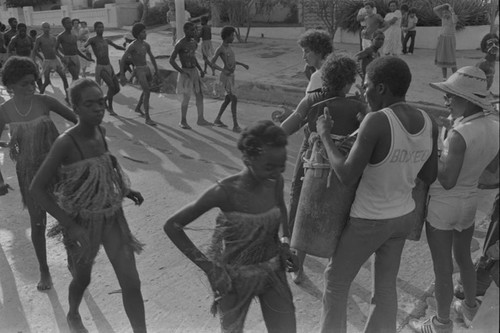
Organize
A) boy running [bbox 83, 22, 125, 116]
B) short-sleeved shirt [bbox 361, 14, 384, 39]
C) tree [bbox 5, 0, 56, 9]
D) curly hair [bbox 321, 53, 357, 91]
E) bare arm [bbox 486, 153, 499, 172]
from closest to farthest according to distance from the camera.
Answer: bare arm [bbox 486, 153, 499, 172] → curly hair [bbox 321, 53, 357, 91] → boy running [bbox 83, 22, 125, 116] → short-sleeved shirt [bbox 361, 14, 384, 39] → tree [bbox 5, 0, 56, 9]

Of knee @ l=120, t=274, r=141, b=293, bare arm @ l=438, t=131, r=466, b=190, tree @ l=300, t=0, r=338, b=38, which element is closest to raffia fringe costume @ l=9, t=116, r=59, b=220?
knee @ l=120, t=274, r=141, b=293

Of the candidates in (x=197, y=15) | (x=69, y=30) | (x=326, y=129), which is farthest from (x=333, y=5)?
(x=326, y=129)

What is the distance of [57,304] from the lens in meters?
3.82

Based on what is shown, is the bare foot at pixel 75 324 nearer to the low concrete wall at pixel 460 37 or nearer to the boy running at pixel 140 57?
the boy running at pixel 140 57

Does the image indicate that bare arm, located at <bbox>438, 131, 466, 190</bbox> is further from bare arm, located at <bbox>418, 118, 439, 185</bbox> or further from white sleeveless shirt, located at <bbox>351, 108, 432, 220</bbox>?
white sleeveless shirt, located at <bbox>351, 108, 432, 220</bbox>

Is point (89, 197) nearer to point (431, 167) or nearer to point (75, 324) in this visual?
point (75, 324)

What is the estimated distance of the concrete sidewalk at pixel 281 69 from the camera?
422 inches

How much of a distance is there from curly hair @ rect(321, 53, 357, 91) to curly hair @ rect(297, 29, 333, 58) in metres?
0.86

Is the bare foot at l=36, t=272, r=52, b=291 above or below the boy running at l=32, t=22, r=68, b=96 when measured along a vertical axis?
below

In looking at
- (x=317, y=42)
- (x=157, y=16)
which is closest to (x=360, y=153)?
(x=317, y=42)

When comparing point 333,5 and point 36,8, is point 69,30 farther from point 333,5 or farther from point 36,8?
point 36,8

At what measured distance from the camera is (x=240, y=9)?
62.7 ft

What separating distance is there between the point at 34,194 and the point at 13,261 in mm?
1871

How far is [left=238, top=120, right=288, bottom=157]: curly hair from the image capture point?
96.3 inches
